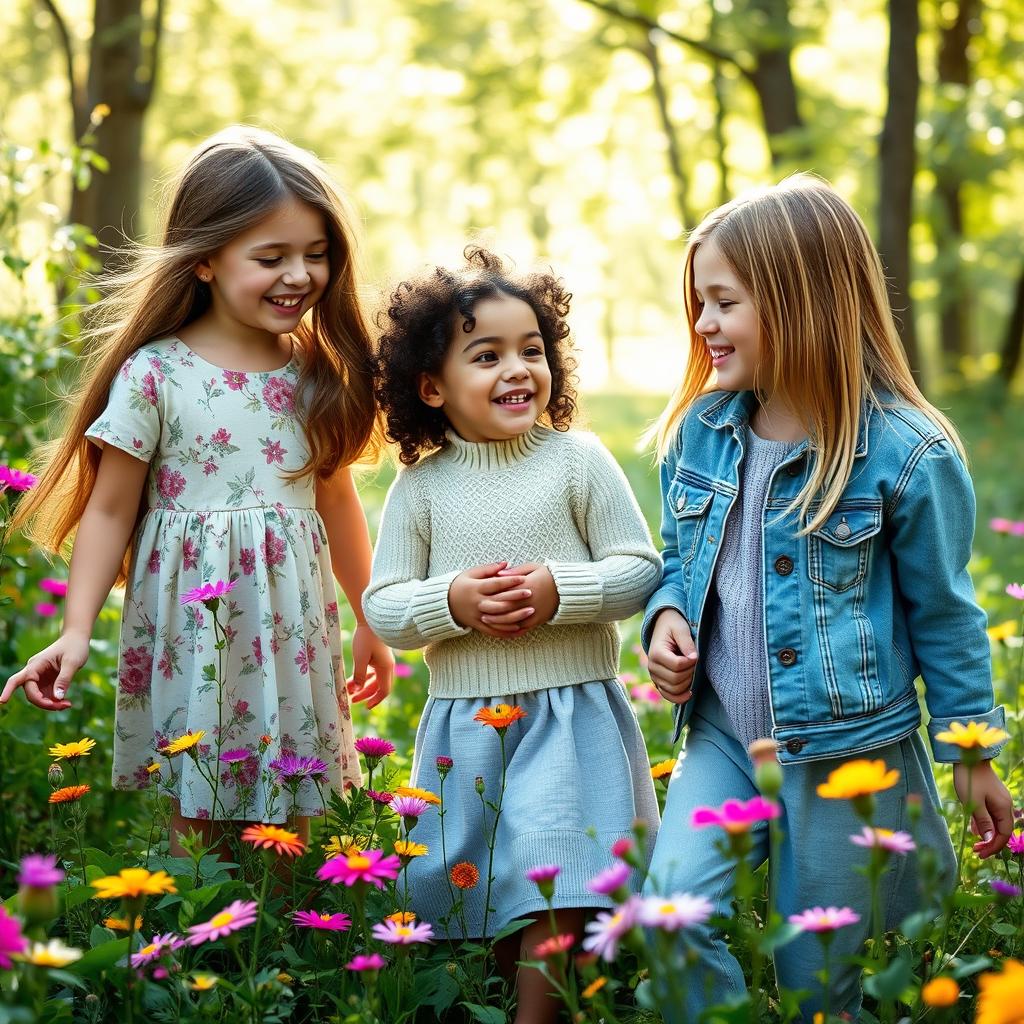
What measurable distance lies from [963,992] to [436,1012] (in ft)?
3.21

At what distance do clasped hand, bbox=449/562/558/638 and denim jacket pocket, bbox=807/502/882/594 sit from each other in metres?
0.50

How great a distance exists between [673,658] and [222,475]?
105 cm

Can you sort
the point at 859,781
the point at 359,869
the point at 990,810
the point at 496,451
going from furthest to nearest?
the point at 496,451, the point at 990,810, the point at 359,869, the point at 859,781

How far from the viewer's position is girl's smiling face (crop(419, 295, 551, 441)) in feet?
8.25

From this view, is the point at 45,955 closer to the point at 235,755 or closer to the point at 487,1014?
the point at 487,1014

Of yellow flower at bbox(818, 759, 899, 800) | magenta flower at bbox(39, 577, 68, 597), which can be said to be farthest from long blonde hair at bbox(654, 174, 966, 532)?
magenta flower at bbox(39, 577, 68, 597)

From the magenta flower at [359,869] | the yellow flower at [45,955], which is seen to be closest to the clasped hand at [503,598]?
the magenta flower at [359,869]

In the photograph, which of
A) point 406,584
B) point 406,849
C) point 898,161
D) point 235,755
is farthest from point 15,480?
point 898,161

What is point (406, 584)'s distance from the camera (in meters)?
2.53

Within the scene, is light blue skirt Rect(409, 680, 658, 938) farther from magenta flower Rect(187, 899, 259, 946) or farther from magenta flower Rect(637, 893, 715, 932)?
magenta flower Rect(637, 893, 715, 932)

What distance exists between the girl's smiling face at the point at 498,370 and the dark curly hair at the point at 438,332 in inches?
1.0

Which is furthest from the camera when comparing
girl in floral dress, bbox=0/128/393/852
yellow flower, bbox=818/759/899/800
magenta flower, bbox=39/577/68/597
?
magenta flower, bbox=39/577/68/597

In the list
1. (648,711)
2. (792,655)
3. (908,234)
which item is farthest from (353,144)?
(792,655)

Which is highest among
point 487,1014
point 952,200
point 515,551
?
point 952,200
